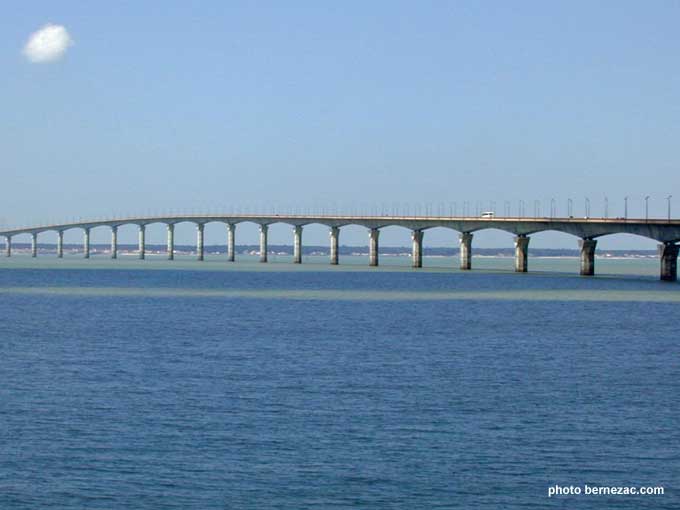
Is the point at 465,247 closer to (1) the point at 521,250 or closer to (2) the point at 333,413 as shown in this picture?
(1) the point at 521,250

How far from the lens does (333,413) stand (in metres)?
36.2

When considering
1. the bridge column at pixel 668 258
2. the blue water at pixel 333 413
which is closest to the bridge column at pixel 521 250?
the bridge column at pixel 668 258

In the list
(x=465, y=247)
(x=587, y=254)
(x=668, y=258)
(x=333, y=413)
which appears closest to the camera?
(x=333, y=413)

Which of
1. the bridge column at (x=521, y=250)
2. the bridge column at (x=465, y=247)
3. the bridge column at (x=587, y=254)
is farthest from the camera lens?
the bridge column at (x=465, y=247)

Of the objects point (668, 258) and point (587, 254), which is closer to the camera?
point (668, 258)

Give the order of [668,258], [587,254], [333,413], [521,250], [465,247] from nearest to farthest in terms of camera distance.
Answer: [333,413] → [668,258] → [587,254] → [521,250] → [465,247]

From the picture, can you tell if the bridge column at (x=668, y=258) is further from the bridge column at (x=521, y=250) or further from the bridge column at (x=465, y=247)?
the bridge column at (x=465, y=247)

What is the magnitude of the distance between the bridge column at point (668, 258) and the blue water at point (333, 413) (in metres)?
64.9

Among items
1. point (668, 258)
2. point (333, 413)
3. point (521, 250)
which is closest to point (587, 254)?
point (521, 250)

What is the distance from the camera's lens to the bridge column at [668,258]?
135 m

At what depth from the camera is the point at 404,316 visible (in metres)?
79.0

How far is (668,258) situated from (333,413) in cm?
10770

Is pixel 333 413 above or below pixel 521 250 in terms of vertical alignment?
above

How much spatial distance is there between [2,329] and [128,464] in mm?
39076
